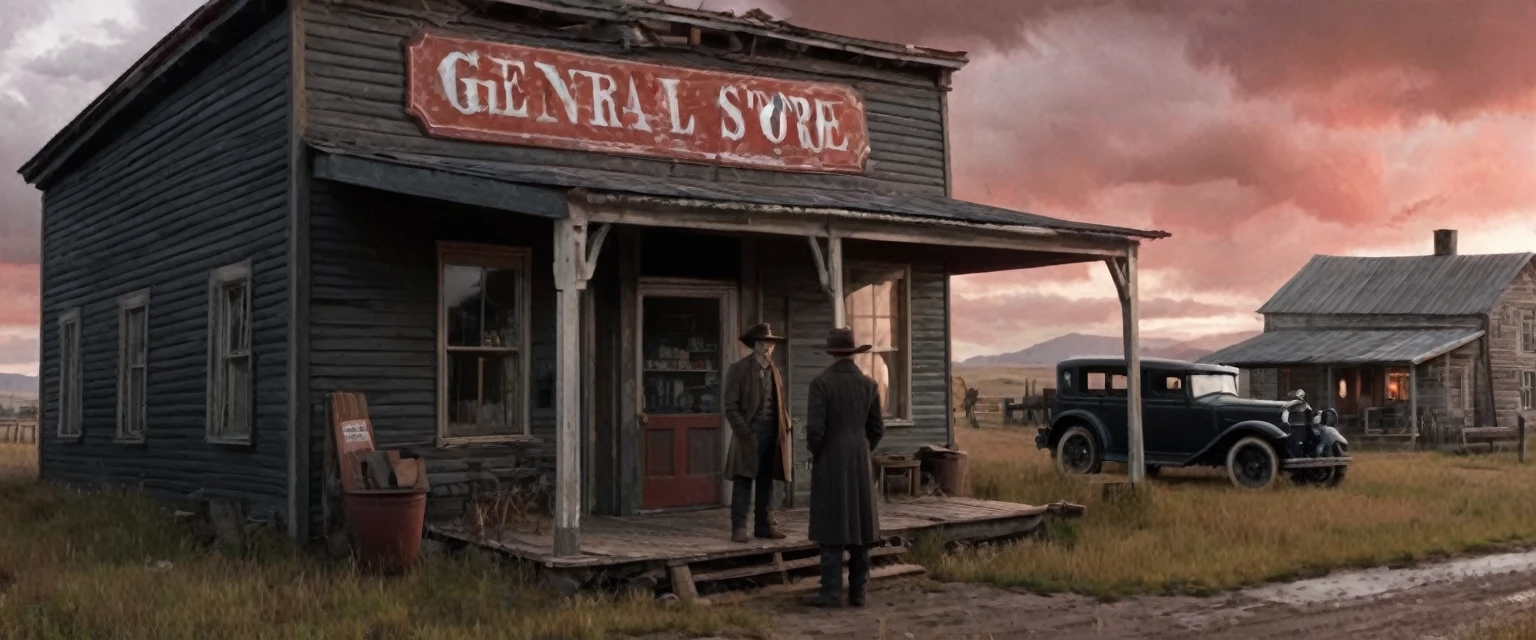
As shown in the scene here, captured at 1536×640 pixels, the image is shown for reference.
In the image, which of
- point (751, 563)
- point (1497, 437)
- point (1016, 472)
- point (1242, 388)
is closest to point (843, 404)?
point (751, 563)

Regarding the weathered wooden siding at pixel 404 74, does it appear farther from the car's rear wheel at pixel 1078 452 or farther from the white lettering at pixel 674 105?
the car's rear wheel at pixel 1078 452

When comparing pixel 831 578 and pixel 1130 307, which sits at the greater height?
pixel 1130 307

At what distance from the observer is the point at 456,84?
13.1m

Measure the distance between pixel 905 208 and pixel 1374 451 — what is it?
2164 cm

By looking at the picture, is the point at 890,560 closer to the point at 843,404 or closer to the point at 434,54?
the point at 843,404

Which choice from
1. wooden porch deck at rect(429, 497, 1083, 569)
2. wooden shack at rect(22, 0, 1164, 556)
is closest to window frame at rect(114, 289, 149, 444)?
wooden shack at rect(22, 0, 1164, 556)

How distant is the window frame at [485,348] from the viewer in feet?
41.5

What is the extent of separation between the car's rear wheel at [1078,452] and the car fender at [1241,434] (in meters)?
1.79

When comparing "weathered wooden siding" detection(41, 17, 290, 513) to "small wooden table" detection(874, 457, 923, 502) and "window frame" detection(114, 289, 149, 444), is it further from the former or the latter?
"small wooden table" detection(874, 457, 923, 502)

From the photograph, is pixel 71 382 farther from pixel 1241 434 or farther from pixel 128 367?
pixel 1241 434

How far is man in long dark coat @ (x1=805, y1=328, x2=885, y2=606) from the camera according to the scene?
952cm

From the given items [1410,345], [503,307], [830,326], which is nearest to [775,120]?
[830,326]

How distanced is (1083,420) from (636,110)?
391 inches

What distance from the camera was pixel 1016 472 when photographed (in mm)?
19219
